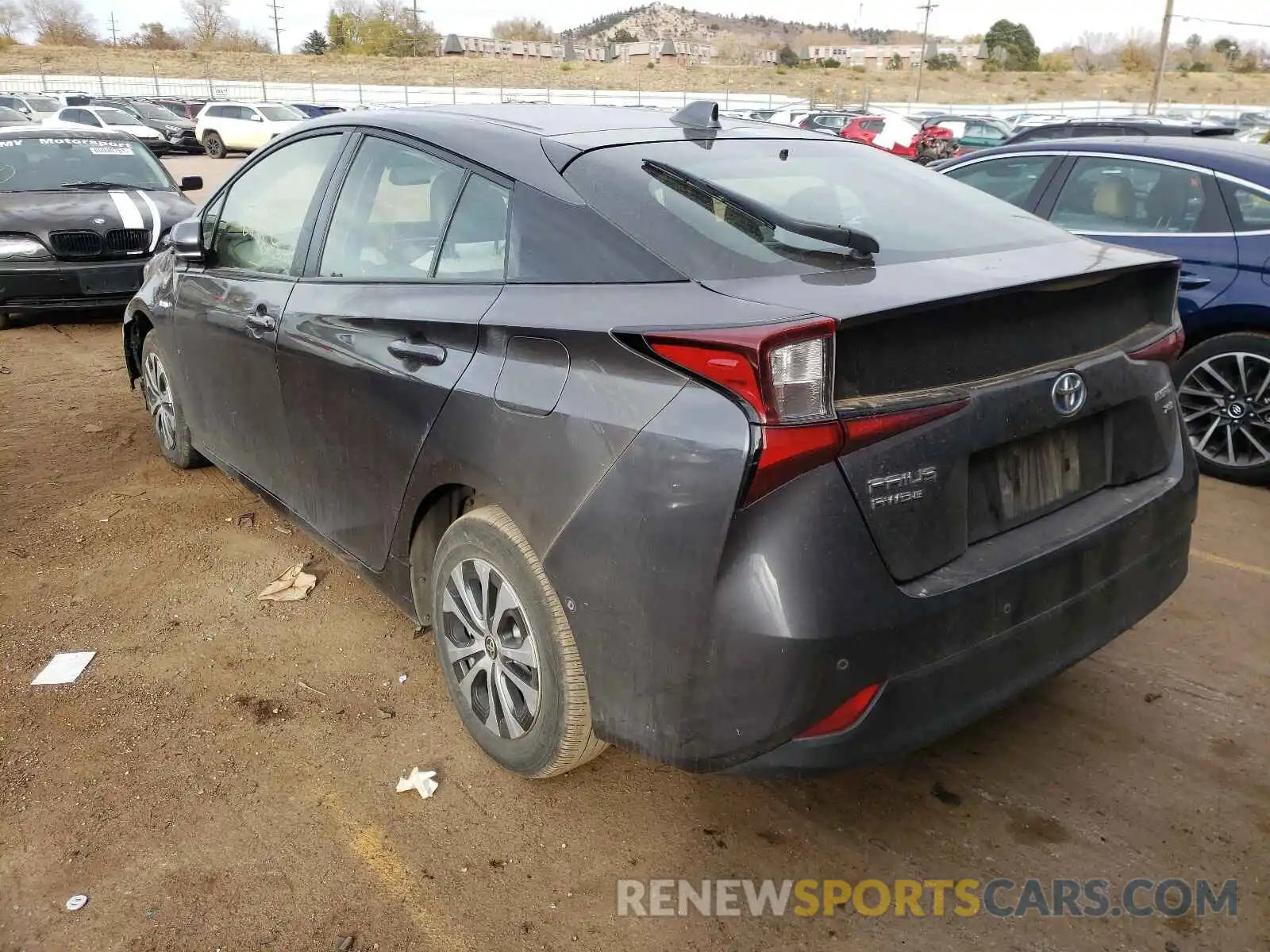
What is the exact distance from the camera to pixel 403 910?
2.30m

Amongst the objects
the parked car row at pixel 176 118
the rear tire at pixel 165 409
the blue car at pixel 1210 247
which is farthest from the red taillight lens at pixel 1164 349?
the parked car row at pixel 176 118

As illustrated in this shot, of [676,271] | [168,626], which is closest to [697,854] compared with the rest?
[676,271]

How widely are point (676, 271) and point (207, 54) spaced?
255ft

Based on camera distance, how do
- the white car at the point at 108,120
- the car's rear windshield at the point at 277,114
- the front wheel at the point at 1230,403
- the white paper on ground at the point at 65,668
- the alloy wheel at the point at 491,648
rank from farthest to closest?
the car's rear windshield at the point at 277,114
the white car at the point at 108,120
the front wheel at the point at 1230,403
the white paper on ground at the point at 65,668
the alloy wheel at the point at 491,648

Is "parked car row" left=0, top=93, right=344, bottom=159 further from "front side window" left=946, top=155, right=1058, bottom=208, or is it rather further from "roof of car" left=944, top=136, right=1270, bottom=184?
"roof of car" left=944, top=136, right=1270, bottom=184

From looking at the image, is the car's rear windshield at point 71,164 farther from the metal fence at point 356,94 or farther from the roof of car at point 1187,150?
the metal fence at point 356,94

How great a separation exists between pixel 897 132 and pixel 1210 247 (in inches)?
715

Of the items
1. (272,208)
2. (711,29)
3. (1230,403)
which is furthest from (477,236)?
(711,29)

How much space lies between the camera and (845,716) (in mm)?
2023

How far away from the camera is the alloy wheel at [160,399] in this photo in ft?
15.6

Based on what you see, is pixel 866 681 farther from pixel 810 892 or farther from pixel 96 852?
pixel 96 852

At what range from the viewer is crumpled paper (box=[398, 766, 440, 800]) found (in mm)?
2701

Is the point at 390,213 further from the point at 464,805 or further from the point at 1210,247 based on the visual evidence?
the point at 1210,247

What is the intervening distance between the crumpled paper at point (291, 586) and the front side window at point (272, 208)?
4.01ft
